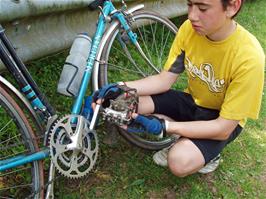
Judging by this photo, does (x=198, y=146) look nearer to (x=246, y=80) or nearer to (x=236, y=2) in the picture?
(x=246, y=80)

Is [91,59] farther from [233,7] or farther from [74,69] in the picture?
[233,7]

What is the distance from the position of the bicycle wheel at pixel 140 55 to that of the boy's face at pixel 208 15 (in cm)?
91

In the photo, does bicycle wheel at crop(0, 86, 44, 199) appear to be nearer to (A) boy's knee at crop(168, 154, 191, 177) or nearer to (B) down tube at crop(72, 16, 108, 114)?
(B) down tube at crop(72, 16, 108, 114)

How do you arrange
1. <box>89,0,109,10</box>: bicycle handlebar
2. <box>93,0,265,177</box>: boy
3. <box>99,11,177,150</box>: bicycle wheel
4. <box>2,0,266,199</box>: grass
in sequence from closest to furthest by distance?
<box>93,0,265,177</box>: boy → <box>2,0,266,199</box>: grass → <box>89,0,109,10</box>: bicycle handlebar → <box>99,11,177,150</box>: bicycle wheel

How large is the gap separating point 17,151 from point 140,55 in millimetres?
1390

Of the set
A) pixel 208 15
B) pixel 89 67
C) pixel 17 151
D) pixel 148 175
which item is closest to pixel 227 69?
pixel 208 15

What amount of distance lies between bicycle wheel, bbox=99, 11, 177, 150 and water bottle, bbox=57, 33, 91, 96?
25cm

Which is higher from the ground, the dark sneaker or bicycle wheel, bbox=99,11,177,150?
bicycle wheel, bbox=99,11,177,150

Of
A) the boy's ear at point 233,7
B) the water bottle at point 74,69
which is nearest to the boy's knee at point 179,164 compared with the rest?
the water bottle at point 74,69

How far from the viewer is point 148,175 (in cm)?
338

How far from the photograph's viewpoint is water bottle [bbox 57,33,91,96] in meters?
2.98

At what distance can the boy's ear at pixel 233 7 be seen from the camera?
2563 mm

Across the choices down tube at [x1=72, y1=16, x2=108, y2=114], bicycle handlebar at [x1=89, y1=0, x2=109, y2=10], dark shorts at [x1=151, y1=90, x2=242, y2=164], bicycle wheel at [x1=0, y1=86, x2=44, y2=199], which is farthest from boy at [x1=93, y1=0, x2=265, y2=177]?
bicycle handlebar at [x1=89, y1=0, x2=109, y2=10]

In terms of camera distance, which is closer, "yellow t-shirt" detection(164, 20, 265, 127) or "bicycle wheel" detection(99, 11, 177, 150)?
"yellow t-shirt" detection(164, 20, 265, 127)
